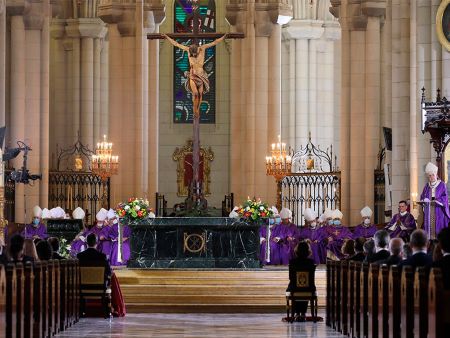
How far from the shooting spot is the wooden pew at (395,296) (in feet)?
47.0

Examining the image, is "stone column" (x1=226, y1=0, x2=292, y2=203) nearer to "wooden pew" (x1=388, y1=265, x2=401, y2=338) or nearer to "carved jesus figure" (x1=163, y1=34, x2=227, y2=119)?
"carved jesus figure" (x1=163, y1=34, x2=227, y2=119)

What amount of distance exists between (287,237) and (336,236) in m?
1.15

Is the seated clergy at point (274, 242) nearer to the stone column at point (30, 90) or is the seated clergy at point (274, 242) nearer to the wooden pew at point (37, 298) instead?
the stone column at point (30, 90)

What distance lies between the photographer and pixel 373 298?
16.2 metres

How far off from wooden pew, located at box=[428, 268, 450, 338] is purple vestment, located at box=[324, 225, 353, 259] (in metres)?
17.5

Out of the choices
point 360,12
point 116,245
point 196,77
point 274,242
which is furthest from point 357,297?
point 360,12

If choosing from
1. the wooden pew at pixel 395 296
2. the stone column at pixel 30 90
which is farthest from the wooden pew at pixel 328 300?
the stone column at pixel 30 90

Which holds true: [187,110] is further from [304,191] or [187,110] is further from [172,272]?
[172,272]

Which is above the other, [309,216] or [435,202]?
[435,202]

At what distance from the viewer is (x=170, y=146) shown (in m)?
46.9

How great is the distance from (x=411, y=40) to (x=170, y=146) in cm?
1846

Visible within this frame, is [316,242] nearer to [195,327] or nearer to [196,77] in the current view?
[196,77]

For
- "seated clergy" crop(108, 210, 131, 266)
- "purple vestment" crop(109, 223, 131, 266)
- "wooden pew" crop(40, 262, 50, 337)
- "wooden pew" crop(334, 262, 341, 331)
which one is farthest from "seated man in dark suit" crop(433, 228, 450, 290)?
"purple vestment" crop(109, 223, 131, 266)

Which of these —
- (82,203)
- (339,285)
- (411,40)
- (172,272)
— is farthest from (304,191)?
(339,285)
